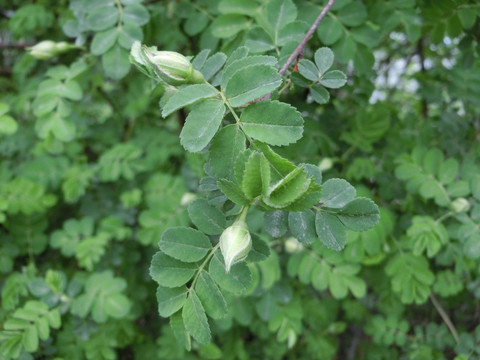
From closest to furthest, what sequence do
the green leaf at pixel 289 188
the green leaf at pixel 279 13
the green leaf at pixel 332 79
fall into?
1. the green leaf at pixel 289 188
2. the green leaf at pixel 332 79
3. the green leaf at pixel 279 13

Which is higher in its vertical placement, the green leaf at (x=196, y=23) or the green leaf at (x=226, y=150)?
the green leaf at (x=226, y=150)

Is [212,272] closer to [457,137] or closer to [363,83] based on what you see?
[363,83]

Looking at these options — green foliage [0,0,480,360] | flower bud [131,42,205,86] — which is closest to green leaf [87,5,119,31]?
green foliage [0,0,480,360]

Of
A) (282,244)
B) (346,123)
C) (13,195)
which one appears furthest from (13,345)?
(346,123)

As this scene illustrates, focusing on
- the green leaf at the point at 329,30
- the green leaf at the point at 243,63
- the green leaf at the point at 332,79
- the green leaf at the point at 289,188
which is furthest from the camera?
the green leaf at the point at 329,30

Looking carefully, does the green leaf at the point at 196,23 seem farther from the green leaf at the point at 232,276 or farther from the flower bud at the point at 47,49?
the green leaf at the point at 232,276

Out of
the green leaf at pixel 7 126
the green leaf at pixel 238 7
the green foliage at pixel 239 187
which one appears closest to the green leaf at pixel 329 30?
the green foliage at pixel 239 187

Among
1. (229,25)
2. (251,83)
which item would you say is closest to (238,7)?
(229,25)
